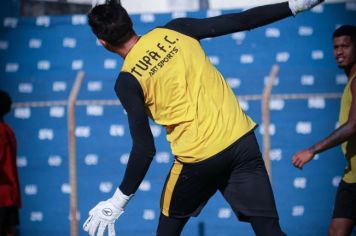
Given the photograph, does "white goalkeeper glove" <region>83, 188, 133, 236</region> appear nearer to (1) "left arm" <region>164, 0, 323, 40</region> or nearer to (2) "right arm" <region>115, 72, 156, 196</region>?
(2) "right arm" <region>115, 72, 156, 196</region>

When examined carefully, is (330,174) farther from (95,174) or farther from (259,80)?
(95,174)

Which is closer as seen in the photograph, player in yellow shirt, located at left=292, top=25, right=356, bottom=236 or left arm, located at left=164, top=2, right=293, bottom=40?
left arm, located at left=164, top=2, right=293, bottom=40

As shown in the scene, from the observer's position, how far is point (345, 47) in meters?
4.78

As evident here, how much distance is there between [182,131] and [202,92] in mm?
209

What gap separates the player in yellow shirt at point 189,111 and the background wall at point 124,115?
3.59 meters

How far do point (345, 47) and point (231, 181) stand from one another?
153 cm

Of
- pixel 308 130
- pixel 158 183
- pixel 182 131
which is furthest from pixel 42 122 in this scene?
pixel 182 131

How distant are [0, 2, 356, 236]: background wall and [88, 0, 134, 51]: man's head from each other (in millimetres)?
3759

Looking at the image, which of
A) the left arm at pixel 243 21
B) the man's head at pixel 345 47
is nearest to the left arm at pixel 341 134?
the man's head at pixel 345 47

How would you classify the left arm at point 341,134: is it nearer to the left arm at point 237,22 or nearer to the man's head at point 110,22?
the left arm at point 237,22

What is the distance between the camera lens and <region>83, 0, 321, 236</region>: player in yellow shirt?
3.50 metres

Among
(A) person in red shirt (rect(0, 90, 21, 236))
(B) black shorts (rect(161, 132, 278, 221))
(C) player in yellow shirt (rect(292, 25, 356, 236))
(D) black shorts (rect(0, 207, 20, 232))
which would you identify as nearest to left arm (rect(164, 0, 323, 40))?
(B) black shorts (rect(161, 132, 278, 221))

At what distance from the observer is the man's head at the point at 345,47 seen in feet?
15.6

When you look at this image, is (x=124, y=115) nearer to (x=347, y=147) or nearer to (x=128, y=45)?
(x=347, y=147)
